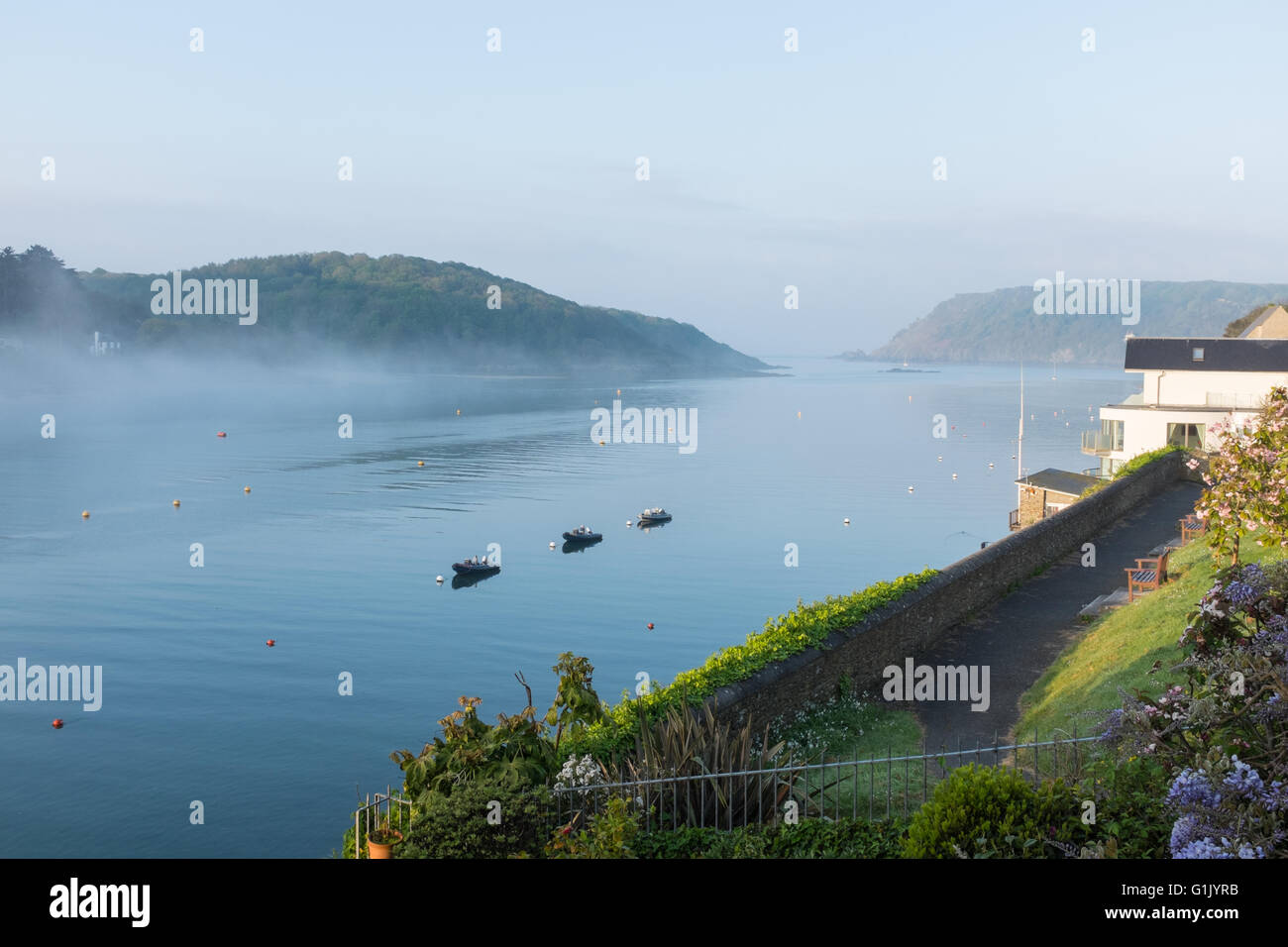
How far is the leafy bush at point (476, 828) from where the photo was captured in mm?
7668

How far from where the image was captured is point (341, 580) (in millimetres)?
51531

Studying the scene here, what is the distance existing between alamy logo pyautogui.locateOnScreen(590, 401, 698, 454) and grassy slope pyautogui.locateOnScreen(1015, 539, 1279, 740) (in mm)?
97652

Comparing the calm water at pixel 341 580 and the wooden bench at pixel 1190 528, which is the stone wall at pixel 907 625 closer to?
the wooden bench at pixel 1190 528

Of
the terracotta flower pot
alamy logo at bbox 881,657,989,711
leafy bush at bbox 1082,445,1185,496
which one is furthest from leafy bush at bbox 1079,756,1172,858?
leafy bush at bbox 1082,445,1185,496

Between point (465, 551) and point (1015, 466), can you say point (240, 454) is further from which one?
point (1015, 466)

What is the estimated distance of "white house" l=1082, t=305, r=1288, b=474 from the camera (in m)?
53.6

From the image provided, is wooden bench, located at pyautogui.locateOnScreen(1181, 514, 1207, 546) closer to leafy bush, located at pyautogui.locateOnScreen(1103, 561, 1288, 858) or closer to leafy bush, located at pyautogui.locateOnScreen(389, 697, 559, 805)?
leafy bush, located at pyautogui.locateOnScreen(1103, 561, 1288, 858)
